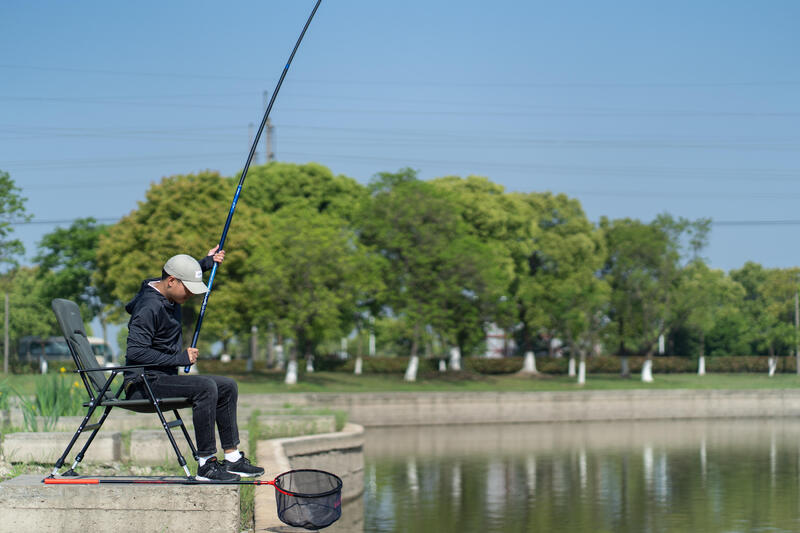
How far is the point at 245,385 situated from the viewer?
1391 inches

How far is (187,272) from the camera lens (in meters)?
6.02

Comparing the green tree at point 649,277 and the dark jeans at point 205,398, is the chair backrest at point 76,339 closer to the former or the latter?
the dark jeans at point 205,398

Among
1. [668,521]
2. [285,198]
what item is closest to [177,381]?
[668,521]

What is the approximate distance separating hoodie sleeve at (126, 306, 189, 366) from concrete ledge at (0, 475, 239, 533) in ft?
2.46

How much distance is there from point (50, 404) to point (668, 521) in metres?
8.56

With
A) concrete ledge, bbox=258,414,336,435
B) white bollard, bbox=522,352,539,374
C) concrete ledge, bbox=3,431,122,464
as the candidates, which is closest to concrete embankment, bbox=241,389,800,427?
concrete ledge, bbox=258,414,336,435

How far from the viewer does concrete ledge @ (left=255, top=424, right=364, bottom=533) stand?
1225 cm

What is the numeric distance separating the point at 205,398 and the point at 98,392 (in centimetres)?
76

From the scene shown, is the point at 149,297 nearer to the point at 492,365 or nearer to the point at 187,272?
the point at 187,272

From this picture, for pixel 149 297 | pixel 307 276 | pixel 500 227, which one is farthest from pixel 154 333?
pixel 500 227

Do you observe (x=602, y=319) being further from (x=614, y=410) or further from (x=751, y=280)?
(x=751, y=280)

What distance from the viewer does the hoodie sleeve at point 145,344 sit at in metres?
5.90

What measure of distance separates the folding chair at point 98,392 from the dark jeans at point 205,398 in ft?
0.21

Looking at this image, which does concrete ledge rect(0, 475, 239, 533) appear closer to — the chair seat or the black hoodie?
the chair seat
